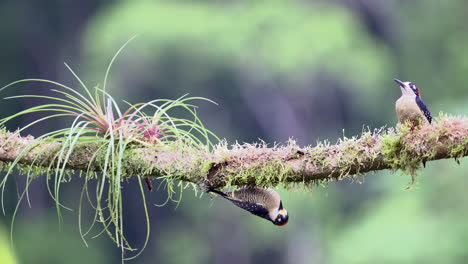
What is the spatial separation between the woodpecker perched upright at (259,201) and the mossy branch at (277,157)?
15 centimetres

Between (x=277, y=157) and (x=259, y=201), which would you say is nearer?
(x=277, y=157)

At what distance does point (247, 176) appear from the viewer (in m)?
2.60

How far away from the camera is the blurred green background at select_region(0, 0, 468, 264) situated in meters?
15.8

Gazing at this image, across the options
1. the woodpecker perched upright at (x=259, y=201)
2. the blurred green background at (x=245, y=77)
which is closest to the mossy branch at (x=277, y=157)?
the woodpecker perched upright at (x=259, y=201)

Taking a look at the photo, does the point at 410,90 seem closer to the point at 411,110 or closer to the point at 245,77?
the point at 411,110

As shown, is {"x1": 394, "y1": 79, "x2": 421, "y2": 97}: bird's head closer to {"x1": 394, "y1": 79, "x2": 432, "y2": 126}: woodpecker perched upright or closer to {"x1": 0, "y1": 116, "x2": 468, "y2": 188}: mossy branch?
{"x1": 394, "y1": 79, "x2": 432, "y2": 126}: woodpecker perched upright

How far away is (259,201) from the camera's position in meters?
2.88

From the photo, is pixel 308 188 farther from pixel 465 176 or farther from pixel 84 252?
pixel 84 252

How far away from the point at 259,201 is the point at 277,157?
335mm

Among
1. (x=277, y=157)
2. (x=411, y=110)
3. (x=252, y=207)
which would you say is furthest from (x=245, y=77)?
(x=277, y=157)

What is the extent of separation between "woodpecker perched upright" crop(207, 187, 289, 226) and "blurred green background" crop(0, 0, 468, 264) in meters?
10.4

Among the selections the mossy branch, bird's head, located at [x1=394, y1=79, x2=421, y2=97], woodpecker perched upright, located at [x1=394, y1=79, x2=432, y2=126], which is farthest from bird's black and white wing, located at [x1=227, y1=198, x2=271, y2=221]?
bird's head, located at [x1=394, y1=79, x2=421, y2=97]

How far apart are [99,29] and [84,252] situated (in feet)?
17.8

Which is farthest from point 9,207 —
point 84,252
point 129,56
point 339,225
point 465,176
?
point 465,176
